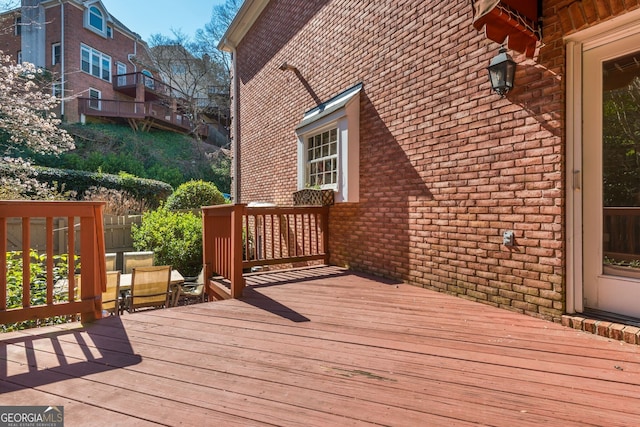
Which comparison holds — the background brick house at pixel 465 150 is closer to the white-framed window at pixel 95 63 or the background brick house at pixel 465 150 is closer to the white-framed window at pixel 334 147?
the white-framed window at pixel 334 147

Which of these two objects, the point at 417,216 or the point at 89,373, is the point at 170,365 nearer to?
the point at 89,373

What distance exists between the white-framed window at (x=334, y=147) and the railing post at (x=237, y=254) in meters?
1.63

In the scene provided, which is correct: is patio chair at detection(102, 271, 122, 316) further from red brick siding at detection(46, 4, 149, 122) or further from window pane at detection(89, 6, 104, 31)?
window pane at detection(89, 6, 104, 31)

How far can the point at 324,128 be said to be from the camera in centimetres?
549

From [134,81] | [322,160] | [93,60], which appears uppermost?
[93,60]

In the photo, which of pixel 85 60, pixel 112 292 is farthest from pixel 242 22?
pixel 85 60

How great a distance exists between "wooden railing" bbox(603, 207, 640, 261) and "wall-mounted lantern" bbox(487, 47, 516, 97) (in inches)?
49.3

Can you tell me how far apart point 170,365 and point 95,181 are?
12.6 meters

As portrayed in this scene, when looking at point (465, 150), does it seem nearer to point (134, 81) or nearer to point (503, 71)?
point (503, 71)

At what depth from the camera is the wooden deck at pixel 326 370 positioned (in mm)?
1572

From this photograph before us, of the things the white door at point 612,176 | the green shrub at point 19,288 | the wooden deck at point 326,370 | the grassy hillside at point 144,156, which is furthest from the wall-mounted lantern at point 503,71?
the grassy hillside at point 144,156

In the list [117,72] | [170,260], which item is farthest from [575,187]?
[117,72]

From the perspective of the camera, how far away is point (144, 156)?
1784cm

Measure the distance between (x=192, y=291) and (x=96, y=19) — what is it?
63.9 feet
